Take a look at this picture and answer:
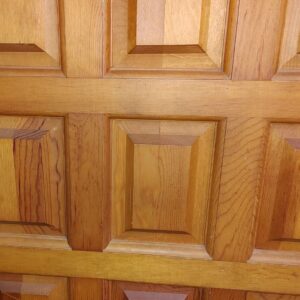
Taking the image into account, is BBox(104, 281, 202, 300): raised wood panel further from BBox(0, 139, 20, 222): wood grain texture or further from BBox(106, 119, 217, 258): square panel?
BBox(0, 139, 20, 222): wood grain texture

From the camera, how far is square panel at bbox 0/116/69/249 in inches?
23.1

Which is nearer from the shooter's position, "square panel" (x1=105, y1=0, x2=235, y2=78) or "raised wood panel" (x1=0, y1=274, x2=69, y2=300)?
"square panel" (x1=105, y1=0, x2=235, y2=78)

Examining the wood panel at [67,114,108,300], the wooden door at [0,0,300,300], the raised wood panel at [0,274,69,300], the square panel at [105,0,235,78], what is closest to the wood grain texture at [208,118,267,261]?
the wooden door at [0,0,300,300]

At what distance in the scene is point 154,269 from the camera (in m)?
0.63

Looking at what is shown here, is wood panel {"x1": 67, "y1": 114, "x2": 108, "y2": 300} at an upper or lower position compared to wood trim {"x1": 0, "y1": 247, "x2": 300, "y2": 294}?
upper

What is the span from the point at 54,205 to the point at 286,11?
0.53 metres

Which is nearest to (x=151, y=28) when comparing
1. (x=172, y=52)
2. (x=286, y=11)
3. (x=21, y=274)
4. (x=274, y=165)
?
(x=172, y=52)

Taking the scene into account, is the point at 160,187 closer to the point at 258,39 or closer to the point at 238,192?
the point at 238,192

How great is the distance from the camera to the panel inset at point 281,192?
A: 0.56 meters

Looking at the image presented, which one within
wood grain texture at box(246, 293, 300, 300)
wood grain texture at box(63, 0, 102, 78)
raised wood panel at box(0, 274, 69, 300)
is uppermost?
wood grain texture at box(63, 0, 102, 78)

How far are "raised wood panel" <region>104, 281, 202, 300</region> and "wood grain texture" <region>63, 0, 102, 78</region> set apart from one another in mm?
424

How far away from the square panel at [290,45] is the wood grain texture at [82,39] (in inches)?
11.8

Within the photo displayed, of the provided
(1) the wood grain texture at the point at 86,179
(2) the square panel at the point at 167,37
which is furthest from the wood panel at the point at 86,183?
(2) the square panel at the point at 167,37

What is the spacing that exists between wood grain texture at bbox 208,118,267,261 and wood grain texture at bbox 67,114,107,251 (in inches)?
8.7
